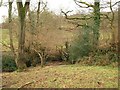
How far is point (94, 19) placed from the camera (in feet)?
52.7

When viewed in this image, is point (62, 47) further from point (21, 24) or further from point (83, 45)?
point (21, 24)

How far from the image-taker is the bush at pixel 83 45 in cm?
1591

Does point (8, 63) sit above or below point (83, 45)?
below

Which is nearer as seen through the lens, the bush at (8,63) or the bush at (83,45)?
the bush at (83,45)

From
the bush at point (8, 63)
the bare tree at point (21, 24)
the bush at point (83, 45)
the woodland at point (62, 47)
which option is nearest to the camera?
the woodland at point (62, 47)

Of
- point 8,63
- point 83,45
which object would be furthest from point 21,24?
point 8,63

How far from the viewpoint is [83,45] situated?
52.9ft

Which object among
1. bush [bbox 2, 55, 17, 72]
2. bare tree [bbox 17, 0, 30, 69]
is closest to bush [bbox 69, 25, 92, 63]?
bare tree [bbox 17, 0, 30, 69]

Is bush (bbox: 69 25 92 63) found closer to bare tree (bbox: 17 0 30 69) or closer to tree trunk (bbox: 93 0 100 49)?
tree trunk (bbox: 93 0 100 49)

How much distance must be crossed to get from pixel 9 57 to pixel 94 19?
7.82 meters

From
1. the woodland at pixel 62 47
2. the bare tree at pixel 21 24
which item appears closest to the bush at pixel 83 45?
the woodland at pixel 62 47

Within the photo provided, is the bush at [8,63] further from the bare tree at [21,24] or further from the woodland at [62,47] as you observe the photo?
the bare tree at [21,24]

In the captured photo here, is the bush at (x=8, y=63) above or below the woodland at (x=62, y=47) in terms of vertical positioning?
below

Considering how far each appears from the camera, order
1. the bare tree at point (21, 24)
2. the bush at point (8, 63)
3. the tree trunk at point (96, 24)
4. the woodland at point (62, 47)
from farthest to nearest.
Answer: the bush at point (8, 63), the tree trunk at point (96, 24), the bare tree at point (21, 24), the woodland at point (62, 47)
